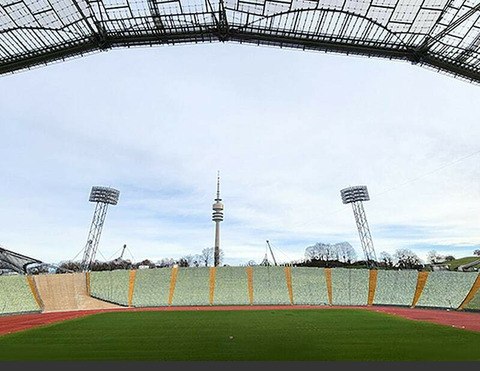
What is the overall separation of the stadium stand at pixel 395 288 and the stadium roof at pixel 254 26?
32572 millimetres

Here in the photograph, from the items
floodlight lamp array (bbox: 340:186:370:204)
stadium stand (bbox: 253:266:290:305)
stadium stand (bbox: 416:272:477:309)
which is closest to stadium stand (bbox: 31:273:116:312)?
stadium stand (bbox: 253:266:290:305)

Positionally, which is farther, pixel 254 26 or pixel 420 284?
pixel 420 284

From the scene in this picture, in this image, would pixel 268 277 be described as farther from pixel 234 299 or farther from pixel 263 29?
pixel 263 29

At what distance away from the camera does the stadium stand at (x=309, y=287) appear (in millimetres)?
44469

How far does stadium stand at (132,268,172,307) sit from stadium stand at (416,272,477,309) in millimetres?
31969

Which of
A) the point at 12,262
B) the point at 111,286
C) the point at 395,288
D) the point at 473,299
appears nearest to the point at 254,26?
the point at 473,299

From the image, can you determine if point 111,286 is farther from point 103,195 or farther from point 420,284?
point 420,284

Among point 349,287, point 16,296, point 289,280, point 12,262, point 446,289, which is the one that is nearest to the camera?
point 16,296

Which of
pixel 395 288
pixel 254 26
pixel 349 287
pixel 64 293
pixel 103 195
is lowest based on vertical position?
pixel 64 293

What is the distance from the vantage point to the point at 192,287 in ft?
152

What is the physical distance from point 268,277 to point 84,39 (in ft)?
128

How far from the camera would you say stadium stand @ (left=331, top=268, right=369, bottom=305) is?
43.7 meters

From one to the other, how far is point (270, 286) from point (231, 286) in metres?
5.42

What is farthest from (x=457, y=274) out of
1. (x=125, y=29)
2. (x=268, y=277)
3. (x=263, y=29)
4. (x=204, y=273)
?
(x=125, y=29)
